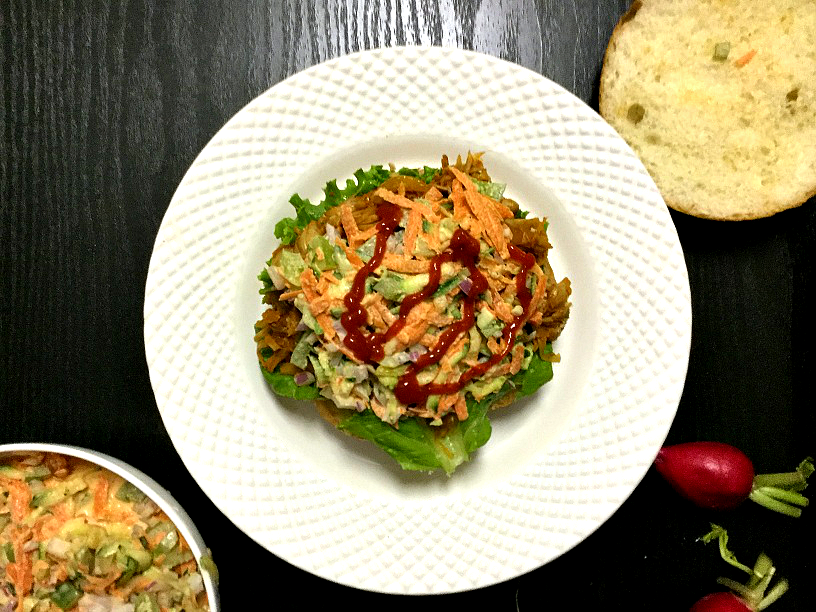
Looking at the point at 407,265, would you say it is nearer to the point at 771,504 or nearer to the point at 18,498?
the point at 18,498

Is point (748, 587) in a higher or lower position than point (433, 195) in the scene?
lower

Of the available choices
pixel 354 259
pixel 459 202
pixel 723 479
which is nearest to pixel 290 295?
pixel 354 259

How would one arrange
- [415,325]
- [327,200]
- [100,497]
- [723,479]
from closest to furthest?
[415,325] < [100,497] < [327,200] < [723,479]

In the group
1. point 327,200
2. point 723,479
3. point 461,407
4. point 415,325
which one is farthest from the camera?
point 723,479

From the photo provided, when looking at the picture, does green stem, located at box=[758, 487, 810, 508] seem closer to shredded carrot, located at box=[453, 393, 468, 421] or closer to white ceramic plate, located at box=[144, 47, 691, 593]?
white ceramic plate, located at box=[144, 47, 691, 593]

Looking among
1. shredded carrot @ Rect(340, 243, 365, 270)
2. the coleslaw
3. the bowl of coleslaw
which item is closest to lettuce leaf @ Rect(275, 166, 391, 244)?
the coleslaw

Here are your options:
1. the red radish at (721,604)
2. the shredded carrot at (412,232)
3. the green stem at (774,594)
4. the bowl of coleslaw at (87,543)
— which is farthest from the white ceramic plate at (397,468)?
the green stem at (774,594)

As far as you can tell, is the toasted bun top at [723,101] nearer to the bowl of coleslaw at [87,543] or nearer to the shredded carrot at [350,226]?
the shredded carrot at [350,226]
